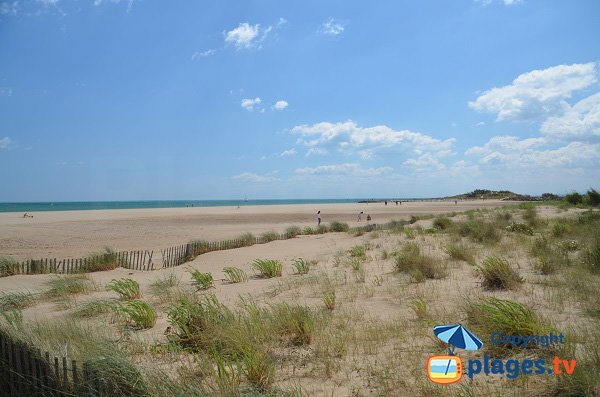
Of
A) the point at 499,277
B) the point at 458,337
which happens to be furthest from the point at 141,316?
the point at 499,277

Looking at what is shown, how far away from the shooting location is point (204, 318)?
17.4 ft

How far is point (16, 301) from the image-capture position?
8.05 meters

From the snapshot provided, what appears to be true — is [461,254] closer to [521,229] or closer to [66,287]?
[521,229]

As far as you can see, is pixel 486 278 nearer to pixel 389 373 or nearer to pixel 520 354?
pixel 520 354

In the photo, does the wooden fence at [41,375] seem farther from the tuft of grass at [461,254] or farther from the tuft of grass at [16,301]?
the tuft of grass at [461,254]

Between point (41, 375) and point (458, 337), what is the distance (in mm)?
5176

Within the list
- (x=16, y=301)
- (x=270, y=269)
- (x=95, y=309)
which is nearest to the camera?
(x=95, y=309)

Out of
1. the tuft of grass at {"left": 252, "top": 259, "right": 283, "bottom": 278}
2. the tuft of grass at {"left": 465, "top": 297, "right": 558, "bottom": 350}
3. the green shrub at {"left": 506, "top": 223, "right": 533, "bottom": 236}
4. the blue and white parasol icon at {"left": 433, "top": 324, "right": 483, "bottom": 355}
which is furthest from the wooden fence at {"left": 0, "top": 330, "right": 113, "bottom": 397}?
the green shrub at {"left": 506, "top": 223, "right": 533, "bottom": 236}

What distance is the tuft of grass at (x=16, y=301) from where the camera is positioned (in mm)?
7719

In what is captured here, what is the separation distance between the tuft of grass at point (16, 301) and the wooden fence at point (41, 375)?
12.6ft

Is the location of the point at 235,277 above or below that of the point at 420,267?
below

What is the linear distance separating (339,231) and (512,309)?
64.2ft

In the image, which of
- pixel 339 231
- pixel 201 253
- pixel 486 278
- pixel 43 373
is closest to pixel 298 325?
pixel 43 373

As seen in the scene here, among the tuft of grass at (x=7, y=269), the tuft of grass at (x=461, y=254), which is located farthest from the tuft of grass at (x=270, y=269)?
the tuft of grass at (x=7, y=269)
